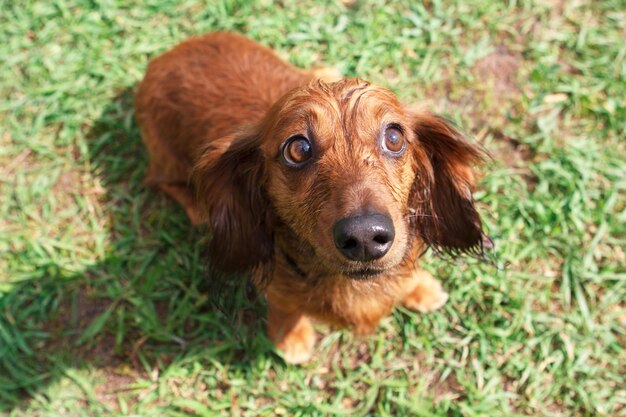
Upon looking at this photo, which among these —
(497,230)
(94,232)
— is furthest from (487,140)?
(94,232)

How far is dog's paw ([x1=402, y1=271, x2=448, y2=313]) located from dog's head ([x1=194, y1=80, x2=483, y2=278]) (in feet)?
2.18

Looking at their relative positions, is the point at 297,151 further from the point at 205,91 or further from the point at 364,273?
the point at 205,91

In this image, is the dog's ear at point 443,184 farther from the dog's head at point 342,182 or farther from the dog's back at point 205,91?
the dog's back at point 205,91

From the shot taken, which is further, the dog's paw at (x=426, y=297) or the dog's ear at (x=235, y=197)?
the dog's paw at (x=426, y=297)

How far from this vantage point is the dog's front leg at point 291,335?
3.76 metres

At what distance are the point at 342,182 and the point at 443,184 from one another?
0.78 m

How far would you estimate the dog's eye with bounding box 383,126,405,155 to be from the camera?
271cm

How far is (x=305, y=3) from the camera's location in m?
4.91

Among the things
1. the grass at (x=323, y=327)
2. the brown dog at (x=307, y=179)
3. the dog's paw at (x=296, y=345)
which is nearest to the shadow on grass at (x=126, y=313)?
the grass at (x=323, y=327)

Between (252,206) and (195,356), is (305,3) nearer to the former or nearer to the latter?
(252,206)

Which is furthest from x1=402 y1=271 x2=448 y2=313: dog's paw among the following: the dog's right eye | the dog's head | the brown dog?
the dog's right eye

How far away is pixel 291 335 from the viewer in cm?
380

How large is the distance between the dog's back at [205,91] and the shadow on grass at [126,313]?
619 millimetres

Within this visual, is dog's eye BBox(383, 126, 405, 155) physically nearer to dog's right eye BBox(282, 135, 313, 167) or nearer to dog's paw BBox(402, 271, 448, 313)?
dog's right eye BBox(282, 135, 313, 167)
